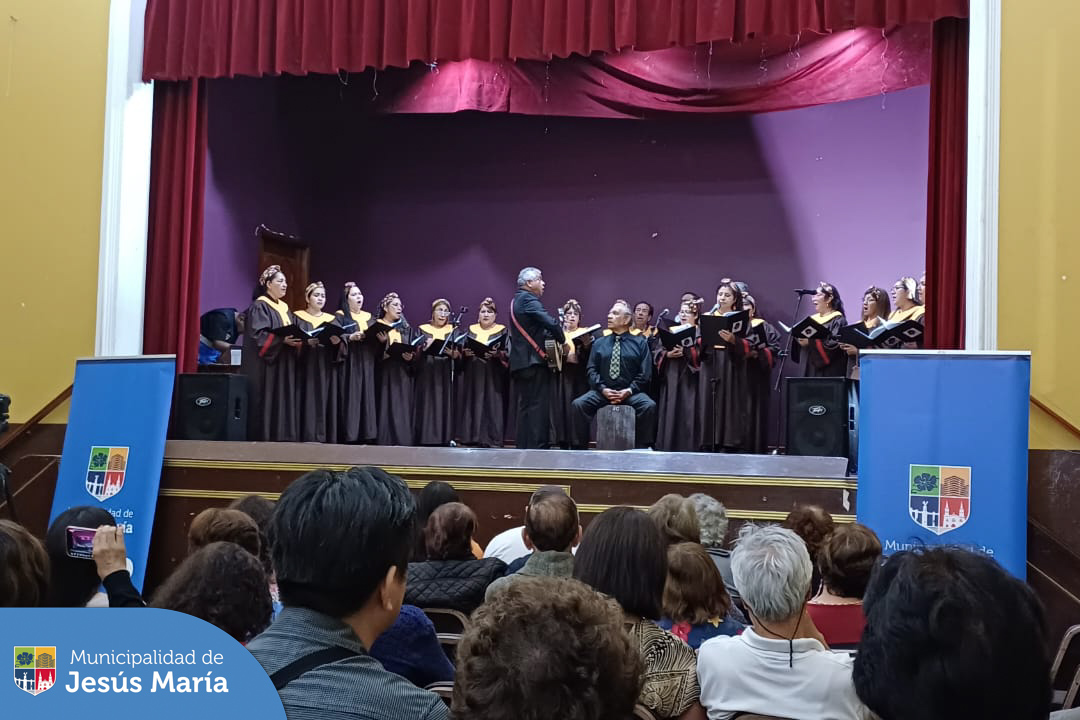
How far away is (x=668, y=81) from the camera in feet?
27.4

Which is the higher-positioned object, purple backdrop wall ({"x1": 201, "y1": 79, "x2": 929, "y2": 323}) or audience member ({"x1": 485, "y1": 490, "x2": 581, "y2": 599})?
purple backdrop wall ({"x1": 201, "y1": 79, "x2": 929, "y2": 323})

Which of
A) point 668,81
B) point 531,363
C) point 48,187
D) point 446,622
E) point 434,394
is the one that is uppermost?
point 668,81

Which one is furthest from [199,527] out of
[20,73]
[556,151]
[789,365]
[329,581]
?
[556,151]

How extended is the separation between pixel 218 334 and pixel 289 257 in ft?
6.02

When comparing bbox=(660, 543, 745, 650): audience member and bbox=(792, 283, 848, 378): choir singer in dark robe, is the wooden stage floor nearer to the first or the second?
bbox=(792, 283, 848, 378): choir singer in dark robe

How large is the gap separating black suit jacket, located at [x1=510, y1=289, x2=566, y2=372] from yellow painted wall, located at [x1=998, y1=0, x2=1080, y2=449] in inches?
120

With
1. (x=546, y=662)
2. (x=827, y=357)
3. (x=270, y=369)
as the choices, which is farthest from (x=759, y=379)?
(x=546, y=662)

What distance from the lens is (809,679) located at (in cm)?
180

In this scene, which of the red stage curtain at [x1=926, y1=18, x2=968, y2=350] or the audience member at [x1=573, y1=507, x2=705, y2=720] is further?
the red stage curtain at [x1=926, y1=18, x2=968, y2=350]

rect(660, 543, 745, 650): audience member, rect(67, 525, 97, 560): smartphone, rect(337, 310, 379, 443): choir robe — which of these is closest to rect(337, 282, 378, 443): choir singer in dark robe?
rect(337, 310, 379, 443): choir robe

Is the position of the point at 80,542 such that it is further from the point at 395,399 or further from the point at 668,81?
the point at 668,81

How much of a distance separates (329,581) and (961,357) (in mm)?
3761

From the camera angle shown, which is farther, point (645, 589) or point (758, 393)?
point (758, 393)

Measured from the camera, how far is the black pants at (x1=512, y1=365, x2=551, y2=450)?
717 cm
